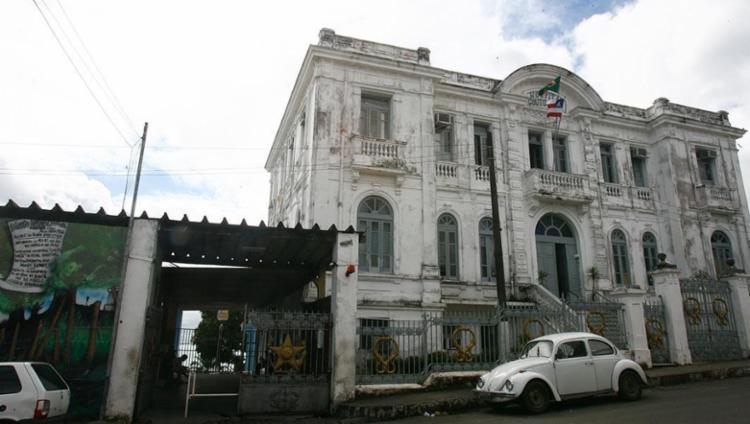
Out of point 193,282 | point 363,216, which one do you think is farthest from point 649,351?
point 193,282

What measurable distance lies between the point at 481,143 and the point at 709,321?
32.5 feet

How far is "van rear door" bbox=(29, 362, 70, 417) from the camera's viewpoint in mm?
7347

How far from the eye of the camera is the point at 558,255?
1986 cm

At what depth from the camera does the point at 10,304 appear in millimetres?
9078

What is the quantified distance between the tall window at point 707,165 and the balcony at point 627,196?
3330 millimetres

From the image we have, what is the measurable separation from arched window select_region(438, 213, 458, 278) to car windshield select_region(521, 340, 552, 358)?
7085mm

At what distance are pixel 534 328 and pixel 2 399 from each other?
1188cm

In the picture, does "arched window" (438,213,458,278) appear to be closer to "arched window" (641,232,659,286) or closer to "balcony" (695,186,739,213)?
"arched window" (641,232,659,286)

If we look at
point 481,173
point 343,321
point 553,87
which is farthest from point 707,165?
point 343,321

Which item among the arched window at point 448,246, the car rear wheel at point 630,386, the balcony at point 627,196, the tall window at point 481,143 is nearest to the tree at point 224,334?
the arched window at point 448,246

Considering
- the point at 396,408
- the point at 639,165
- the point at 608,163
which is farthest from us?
the point at 639,165

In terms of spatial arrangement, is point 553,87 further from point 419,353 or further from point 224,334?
point 224,334

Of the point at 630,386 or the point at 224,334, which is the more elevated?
the point at 224,334

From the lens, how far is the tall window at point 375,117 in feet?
58.3
